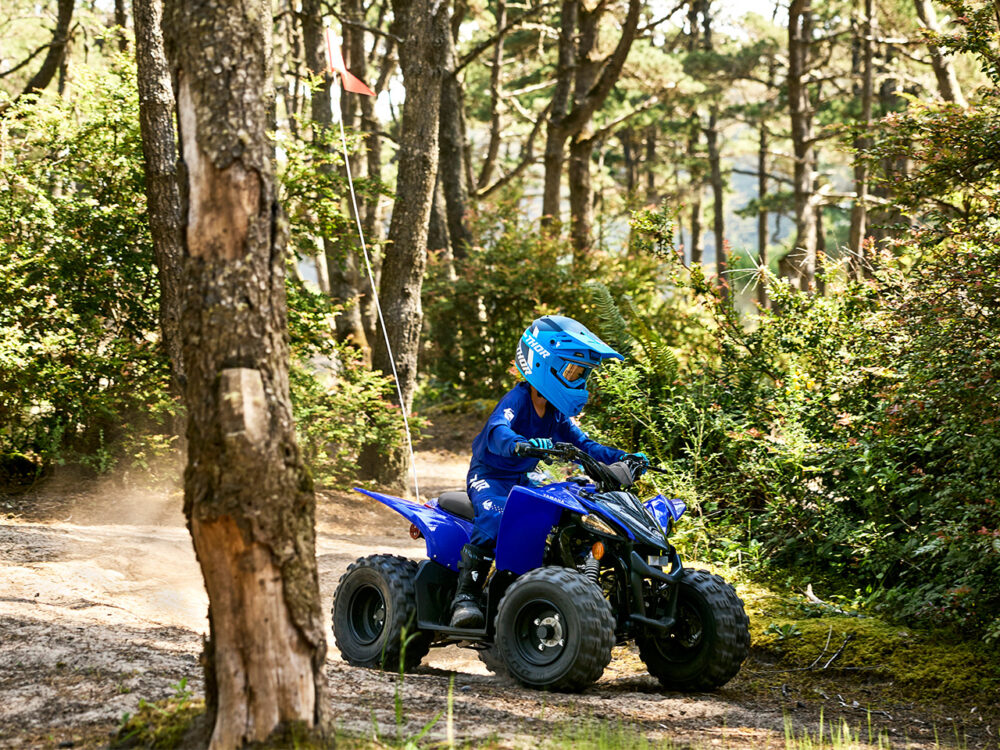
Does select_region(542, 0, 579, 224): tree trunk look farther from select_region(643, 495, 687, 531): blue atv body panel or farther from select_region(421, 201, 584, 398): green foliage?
select_region(643, 495, 687, 531): blue atv body panel

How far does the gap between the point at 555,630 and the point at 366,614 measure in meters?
1.67

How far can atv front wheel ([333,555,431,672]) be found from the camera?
6129 millimetres

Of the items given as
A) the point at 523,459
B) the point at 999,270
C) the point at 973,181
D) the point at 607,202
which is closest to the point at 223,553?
the point at 523,459

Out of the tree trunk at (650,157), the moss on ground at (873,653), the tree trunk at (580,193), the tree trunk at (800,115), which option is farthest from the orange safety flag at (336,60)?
the tree trunk at (650,157)

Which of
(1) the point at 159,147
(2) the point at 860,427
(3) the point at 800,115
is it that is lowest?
(2) the point at 860,427

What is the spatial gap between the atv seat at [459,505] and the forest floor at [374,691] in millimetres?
997

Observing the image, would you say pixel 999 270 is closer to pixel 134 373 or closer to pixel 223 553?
pixel 223 553

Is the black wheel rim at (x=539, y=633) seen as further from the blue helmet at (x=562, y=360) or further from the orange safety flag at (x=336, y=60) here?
the orange safety flag at (x=336, y=60)

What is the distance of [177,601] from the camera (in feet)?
24.1

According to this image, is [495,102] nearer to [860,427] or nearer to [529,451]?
[860,427]

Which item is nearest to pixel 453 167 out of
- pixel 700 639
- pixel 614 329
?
pixel 614 329

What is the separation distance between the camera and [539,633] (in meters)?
5.39

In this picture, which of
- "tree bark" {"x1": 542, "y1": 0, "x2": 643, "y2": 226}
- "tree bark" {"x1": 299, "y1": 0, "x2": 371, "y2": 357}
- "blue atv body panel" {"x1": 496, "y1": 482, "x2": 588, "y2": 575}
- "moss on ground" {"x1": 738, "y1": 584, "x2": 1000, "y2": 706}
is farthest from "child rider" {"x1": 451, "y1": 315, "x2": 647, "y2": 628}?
"tree bark" {"x1": 542, "y1": 0, "x2": 643, "y2": 226}

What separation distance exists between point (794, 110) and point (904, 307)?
16907 millimetres
